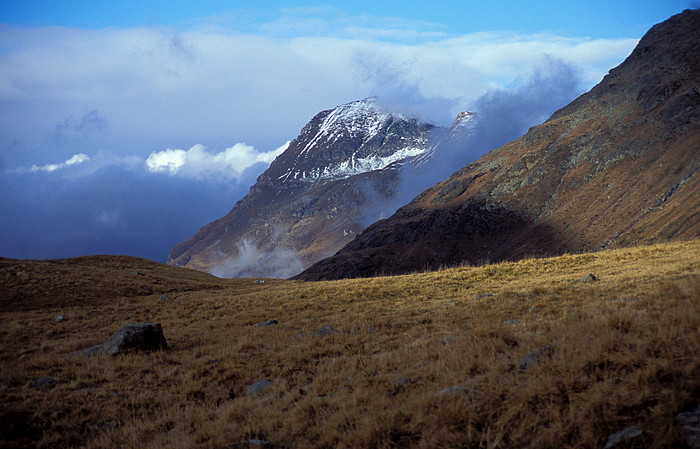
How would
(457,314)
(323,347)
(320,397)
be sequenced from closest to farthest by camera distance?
1. (320,397)
2. (323,347)
3. (457,314)

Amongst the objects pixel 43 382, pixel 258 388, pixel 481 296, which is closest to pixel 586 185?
pixel 481 296

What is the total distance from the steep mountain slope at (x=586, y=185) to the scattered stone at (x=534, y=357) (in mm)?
Result: 61788

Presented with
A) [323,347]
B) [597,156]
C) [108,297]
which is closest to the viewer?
[323,347]

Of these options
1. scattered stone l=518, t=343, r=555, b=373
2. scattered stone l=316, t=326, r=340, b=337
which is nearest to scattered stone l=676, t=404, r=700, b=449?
scattered stone l=518, t=343, r=555, b=373

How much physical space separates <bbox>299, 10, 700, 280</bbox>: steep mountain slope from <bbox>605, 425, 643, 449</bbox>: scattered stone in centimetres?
6345

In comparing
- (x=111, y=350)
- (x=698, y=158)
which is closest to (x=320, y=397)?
(x=111, y=350)

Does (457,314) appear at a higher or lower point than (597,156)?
lower

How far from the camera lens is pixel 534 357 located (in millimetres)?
6383

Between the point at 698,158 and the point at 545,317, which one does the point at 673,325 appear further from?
the point at 698,158

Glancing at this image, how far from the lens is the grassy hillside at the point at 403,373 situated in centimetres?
503

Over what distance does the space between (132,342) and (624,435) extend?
12.5m

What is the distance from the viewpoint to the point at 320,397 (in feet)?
23.5

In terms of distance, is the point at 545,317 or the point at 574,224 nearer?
the point at 545,317

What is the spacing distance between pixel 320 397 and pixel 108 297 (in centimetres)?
2432
